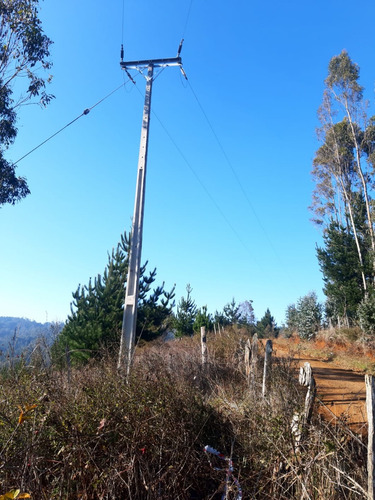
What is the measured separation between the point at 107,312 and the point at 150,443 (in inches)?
409

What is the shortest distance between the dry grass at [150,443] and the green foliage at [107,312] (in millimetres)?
7145

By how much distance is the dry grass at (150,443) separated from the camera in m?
2.95

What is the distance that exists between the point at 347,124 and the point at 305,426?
25361 millimetres

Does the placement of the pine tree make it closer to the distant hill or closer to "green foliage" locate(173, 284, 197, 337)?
"green foliage" locate(173, 284, 197, 337)

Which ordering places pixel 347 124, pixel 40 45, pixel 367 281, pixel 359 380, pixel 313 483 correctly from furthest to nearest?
pixel 347 124 < pixel 367 281 < pixel 40 45 < pixel 359 380 < pixel 313 483

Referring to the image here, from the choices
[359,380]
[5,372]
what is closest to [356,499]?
[5,372]

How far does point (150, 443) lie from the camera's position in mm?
3484

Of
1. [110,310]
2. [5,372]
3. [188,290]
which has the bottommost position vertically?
[5,372]

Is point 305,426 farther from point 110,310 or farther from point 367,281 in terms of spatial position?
point 367,281

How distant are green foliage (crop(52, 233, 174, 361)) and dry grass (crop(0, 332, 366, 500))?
23.4 feet

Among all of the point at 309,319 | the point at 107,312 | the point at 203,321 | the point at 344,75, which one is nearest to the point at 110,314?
the point at 107,312

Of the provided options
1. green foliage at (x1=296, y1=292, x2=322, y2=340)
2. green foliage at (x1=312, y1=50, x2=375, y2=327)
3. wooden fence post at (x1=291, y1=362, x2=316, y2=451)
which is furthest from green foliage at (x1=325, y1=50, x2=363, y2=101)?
wooden fence post at (x1=291, y1=362, x2=316, y2=451)

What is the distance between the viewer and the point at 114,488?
9.71 ft

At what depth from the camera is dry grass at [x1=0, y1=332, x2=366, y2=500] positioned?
2949mm
